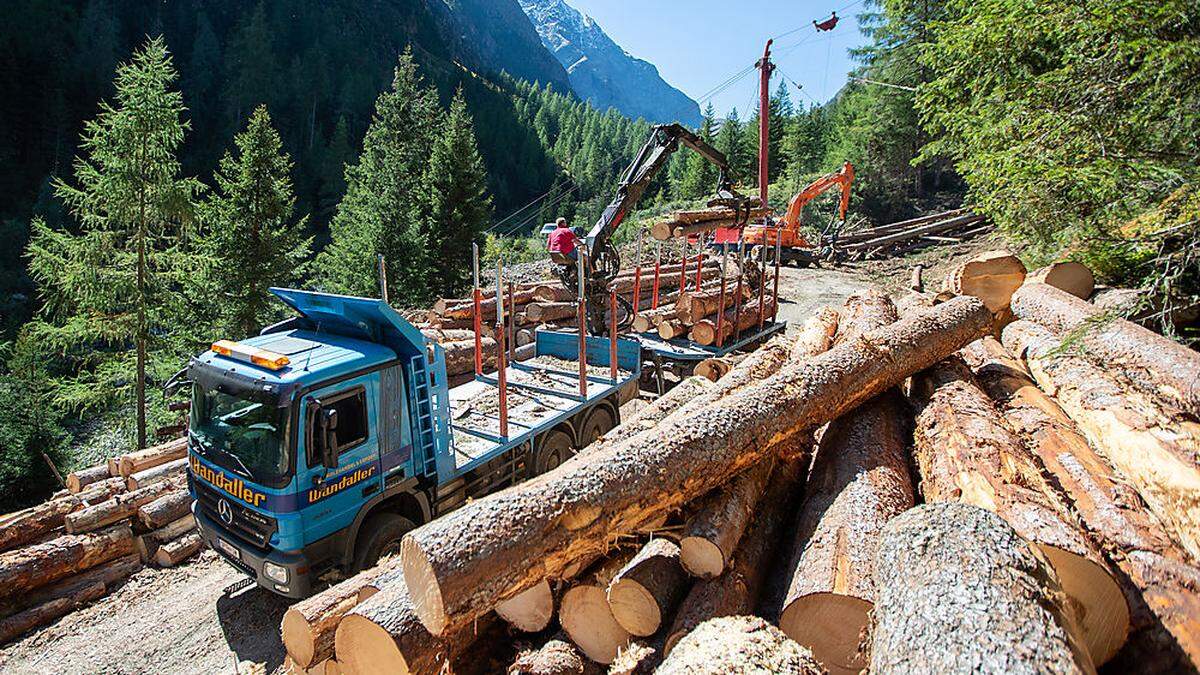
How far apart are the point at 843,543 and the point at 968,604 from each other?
1.19 metres

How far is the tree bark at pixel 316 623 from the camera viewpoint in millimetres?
3688

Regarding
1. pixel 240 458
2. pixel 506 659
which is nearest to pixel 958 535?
pixel 506 659

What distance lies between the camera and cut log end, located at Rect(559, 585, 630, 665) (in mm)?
3566

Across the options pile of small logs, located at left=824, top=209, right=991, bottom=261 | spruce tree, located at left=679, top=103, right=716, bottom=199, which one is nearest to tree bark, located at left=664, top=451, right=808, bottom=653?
pile of small logs, located at left=824, top=209, right=991, bottom=261

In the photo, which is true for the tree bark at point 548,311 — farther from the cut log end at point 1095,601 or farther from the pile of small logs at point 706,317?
the cut log end at point 1095,601

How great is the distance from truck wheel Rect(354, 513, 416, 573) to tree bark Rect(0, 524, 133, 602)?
11.8 ft

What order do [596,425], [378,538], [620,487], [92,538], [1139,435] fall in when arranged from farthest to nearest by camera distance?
[596,425], [92,538], [378,538], [1139,435], [620,487]

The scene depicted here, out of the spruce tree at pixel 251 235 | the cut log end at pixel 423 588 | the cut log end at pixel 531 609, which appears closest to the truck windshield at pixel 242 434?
the cut log end at pixel 423 588

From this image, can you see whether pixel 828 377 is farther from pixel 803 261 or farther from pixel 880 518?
pixel 803 261

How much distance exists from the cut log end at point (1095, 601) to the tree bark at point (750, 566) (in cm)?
166

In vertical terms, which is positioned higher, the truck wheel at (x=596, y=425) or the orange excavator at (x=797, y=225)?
the orange excavator at (x=797, y=225)

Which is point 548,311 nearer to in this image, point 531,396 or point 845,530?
point 531,396

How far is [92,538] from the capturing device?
6.38 meters

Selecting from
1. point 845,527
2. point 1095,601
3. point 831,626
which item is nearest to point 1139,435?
point 1095,601
